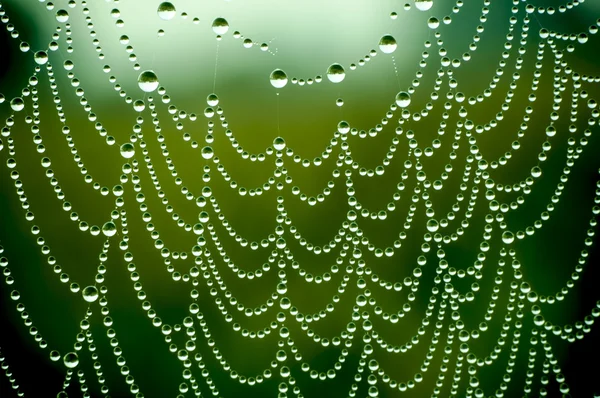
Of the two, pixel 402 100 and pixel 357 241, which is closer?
pixel 402 100

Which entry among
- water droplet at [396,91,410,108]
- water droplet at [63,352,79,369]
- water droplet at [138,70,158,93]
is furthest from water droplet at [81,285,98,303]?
water droplet at [396,91,410,108]

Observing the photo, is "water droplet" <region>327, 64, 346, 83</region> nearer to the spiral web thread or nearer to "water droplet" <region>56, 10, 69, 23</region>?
the spiral web thread

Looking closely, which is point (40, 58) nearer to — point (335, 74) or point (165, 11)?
point (165, 11)

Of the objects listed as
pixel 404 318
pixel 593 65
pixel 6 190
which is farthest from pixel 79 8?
pixel 593 65

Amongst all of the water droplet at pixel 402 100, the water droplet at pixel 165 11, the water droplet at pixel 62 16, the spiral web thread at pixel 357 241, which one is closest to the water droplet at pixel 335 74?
the spiral web thread at pixel 357 241

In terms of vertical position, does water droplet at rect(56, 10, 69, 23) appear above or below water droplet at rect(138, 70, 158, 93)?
above

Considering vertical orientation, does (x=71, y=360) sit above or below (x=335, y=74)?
below

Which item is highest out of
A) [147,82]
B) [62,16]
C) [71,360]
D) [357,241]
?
[62,16]

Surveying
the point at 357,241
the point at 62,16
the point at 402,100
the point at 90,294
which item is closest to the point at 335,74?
the point at 402,100

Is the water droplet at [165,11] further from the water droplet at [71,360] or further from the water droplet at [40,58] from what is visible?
the water droplet at [71,360]
